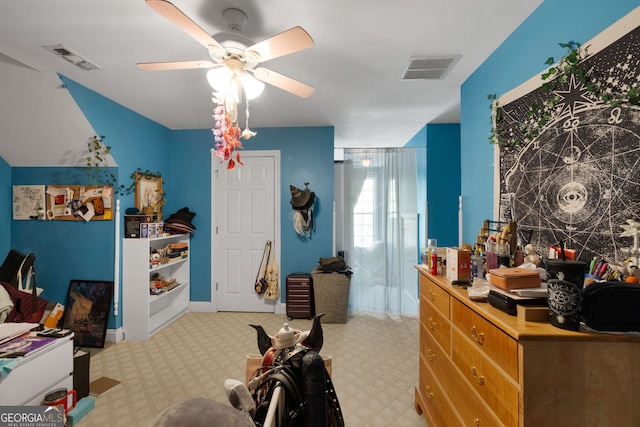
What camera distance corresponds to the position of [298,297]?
369cm

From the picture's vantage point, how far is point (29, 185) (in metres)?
3.20

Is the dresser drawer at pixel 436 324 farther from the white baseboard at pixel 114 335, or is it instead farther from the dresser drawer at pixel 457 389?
the white baseboard at pixel 114 335

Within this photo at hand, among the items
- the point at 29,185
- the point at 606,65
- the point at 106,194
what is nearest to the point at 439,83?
the point at 606,65

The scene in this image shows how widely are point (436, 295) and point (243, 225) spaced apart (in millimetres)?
2979

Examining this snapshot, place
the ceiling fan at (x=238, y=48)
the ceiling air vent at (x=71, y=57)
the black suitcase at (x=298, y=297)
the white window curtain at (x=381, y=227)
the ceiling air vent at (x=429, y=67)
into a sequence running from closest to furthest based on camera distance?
the ceiling fan at (x=238, y=48)
the ceiling air vent at (x=71, y=57)
the ceiling air vent at (x=429, y=67)
the black suitcase at (x=298, y=297)
the white window curtain at (x=381, y=227)

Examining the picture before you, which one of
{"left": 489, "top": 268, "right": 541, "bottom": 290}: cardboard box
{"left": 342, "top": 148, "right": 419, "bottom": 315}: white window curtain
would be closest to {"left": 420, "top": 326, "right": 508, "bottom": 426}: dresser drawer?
{"left": 489, "top": 268, "right": 541, "bottom": 290}: cardboard box

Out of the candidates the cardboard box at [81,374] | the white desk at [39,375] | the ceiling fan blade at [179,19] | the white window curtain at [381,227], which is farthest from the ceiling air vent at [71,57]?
the white window curtain at [381,227]

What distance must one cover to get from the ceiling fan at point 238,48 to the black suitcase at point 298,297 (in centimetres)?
253

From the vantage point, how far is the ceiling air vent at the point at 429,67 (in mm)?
2182

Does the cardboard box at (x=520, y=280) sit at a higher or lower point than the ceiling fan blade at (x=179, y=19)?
lower

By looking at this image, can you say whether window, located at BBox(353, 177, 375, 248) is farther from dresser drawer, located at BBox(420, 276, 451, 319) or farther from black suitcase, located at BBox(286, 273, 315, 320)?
dresser drawer, located at BBox(420, 276, 451, 319)

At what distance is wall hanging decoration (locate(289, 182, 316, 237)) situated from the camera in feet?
12.4

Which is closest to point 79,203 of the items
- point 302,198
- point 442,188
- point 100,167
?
point 100,167

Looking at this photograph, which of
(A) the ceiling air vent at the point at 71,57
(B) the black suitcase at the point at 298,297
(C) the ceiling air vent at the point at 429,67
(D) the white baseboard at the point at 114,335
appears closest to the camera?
(A) the ceiling air vent at the point at 71,57
